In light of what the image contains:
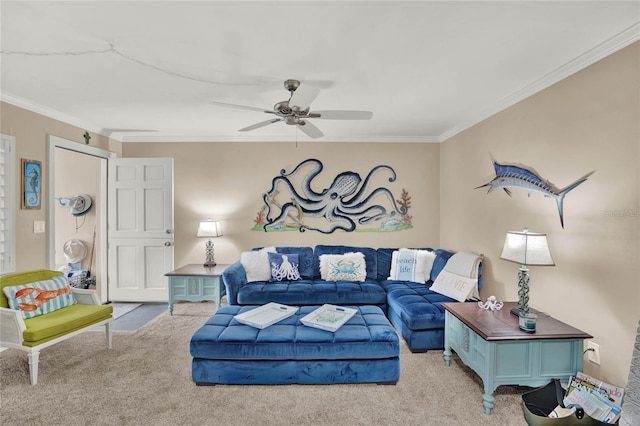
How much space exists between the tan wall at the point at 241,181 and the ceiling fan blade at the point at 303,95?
2263 mm

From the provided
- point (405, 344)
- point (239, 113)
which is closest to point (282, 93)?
point (239, 113)

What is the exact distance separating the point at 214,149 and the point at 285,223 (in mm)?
1553

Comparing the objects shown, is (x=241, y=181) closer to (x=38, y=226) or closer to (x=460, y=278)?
(x=38, y=226)

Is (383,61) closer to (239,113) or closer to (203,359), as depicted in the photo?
(239,113)

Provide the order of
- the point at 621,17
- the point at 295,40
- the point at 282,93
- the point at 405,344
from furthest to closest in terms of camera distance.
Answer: the point at 405,344, the point at 282,93, the point at 295,40, the point at 621,17

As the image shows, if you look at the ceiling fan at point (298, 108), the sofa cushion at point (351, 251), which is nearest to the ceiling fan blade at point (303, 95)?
the ceiling fan at point (298, 108)

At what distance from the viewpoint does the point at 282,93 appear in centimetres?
294

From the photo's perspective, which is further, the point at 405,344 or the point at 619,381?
the point at 405,344

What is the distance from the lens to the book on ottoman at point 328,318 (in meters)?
2.52

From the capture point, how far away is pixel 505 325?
2.27m

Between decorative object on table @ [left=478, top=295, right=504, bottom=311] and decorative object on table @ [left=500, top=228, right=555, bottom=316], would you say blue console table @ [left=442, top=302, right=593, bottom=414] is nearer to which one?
decorative object on table @ [left=500, top=228, right=555, bottom=316]

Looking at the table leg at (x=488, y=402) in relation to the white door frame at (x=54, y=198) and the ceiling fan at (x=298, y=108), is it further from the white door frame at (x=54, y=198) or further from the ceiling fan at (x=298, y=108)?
the white door frame at (x=54, y=198)

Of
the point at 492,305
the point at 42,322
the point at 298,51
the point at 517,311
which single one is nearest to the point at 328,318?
the point at 492,305

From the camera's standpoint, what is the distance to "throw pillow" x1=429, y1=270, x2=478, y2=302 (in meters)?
3.21
